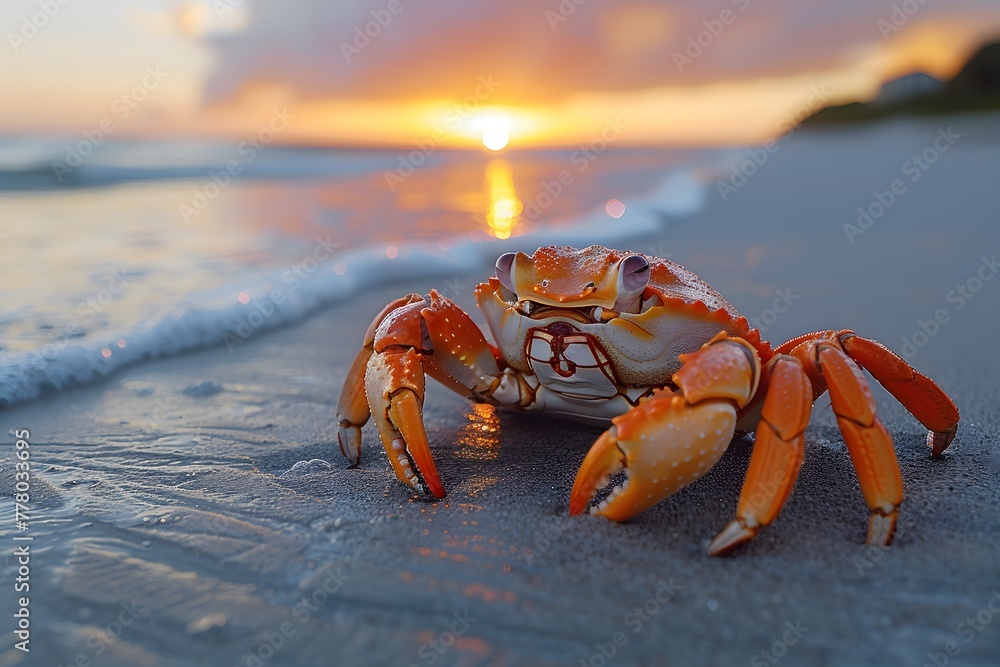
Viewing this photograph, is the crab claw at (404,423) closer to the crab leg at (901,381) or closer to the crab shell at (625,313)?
the crab shell at (625,313)

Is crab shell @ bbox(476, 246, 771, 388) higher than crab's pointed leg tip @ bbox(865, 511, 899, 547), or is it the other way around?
crab shell @ bbox(476, 246, 771, 388)

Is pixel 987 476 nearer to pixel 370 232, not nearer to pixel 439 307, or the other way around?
pixel 439 307

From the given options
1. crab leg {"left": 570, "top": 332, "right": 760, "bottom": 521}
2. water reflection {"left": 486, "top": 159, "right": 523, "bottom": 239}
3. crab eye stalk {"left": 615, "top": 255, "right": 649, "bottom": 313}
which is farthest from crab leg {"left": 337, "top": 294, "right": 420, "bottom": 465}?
water reflection {"left": 486, "top": 159, "right": 523, "bottom": 239}

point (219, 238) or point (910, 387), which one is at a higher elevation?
point (219, 238)

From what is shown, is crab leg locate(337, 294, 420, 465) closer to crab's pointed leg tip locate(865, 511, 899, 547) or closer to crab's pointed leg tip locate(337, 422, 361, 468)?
crab's pointed leg tip locate(337, 422, 361, 468)

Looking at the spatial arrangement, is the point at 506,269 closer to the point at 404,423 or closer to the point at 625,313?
the point at 625,313

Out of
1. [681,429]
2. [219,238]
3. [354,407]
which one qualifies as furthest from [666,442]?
[219,238]

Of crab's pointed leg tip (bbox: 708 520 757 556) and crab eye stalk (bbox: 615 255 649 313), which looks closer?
crab's pointed leg tip (bbox: 708 520 757 556)
